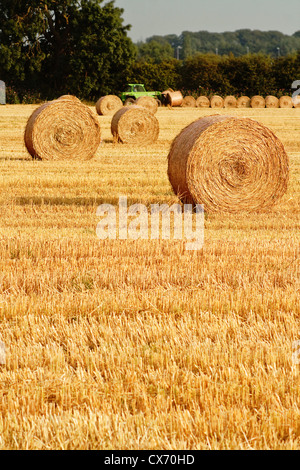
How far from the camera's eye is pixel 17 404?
10.5ft

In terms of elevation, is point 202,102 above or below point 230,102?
below

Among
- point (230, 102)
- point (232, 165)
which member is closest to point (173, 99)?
point (230, 102)

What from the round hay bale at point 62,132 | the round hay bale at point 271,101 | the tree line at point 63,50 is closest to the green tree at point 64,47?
the tree line at point 63,50

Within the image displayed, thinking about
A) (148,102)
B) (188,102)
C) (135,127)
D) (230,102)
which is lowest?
(135,127)

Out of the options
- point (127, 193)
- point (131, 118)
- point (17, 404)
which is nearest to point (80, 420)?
point (17, 404)

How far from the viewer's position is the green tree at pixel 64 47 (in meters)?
43.0

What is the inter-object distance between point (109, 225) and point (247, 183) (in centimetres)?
241

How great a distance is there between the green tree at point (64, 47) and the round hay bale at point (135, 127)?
24.4 m

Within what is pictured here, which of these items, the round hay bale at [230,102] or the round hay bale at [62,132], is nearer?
the round hay bale at [62,132]

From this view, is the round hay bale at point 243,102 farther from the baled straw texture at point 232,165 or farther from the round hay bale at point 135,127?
the baled straw texture at point 232,165

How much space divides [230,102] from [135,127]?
27.3 meters

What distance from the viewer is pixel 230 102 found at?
149ft

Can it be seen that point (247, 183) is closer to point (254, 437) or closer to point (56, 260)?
point (56, 260)

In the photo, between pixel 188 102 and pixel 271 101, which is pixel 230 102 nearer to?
pixel 271 101
